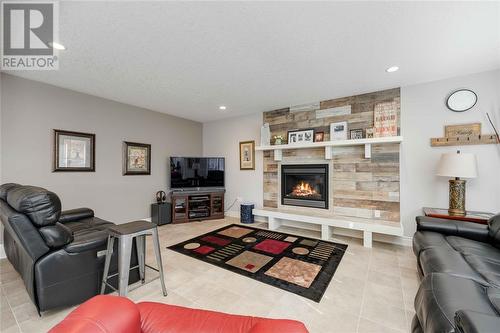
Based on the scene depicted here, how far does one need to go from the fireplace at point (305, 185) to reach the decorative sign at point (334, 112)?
35.9 inches

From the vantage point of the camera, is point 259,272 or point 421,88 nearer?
point 259,272

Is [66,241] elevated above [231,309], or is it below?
above

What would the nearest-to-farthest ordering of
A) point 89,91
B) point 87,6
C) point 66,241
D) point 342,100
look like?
point 87,6, point 66,241, point 89,91, point 342,100

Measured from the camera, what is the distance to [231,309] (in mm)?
1746

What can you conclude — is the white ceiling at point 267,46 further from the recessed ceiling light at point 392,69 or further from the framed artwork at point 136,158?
the framed artwork at point 136,158

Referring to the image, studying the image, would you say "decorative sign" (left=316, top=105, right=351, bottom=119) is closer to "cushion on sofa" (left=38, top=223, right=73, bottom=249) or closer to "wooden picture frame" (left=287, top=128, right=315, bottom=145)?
"wooden picture frame" (left=287, top=128, right=315, bottom=145)

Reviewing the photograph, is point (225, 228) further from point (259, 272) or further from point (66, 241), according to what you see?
point (66, 241)

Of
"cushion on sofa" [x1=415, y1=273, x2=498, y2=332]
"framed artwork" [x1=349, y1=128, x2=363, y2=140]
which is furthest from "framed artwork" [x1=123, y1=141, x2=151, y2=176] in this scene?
"cushion on sofa" [x1=415, y1=273, x2=498, y2=332]

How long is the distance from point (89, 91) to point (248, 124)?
2.90 meters

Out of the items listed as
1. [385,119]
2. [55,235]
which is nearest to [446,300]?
[55,235]

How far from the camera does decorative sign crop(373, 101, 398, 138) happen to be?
10.3 feet

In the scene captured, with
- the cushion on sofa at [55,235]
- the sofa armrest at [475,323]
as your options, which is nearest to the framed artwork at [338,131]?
the sofa armrest at [475,323]

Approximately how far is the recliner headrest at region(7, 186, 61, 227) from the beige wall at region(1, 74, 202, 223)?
67.6 inches

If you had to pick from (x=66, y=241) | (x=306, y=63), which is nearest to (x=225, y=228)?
(x=66, y=241)
